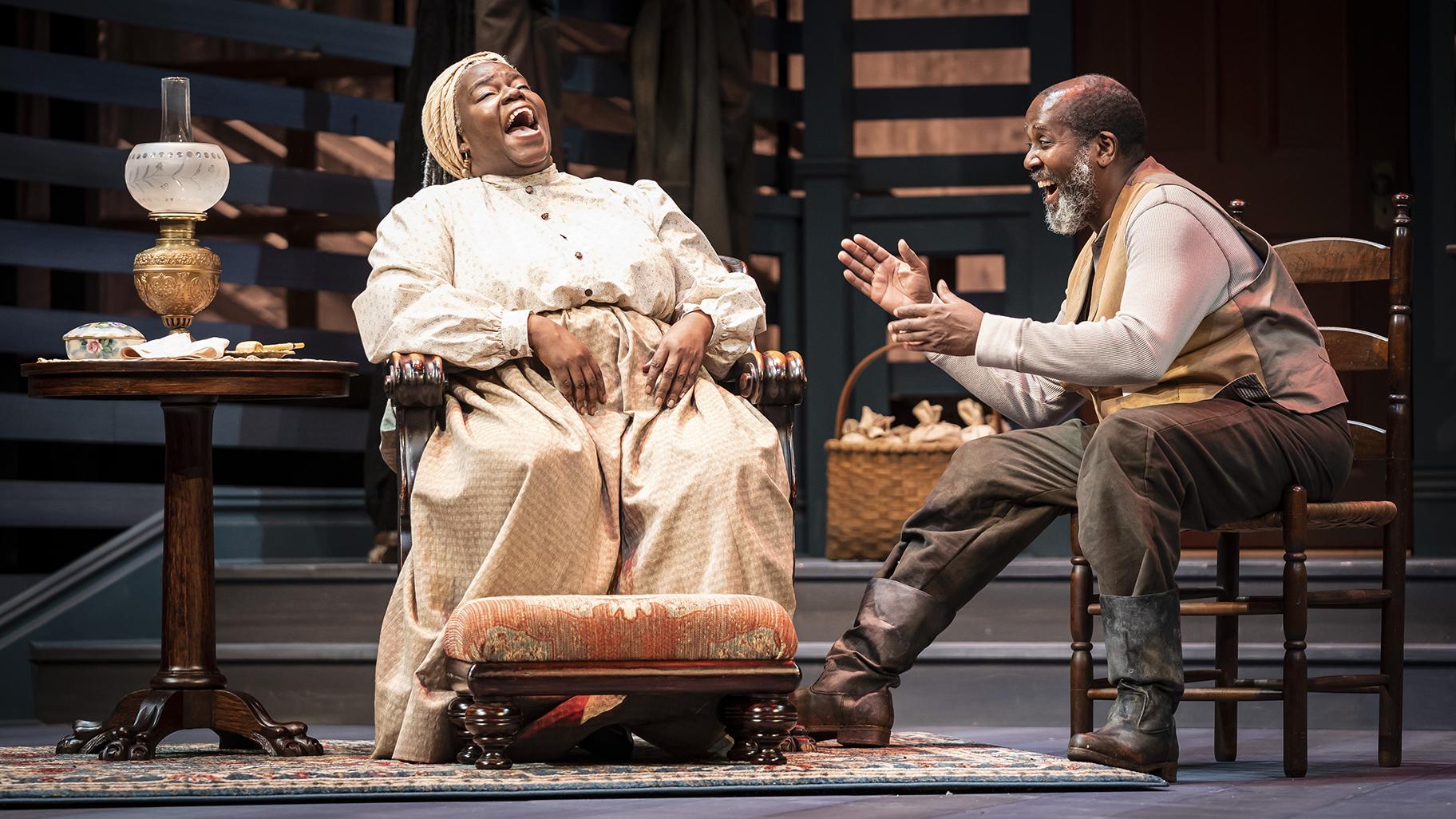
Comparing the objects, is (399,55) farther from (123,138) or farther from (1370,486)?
(1370,486)

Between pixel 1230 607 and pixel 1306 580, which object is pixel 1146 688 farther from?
pixel 1306 580

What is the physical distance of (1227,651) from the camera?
3.73m

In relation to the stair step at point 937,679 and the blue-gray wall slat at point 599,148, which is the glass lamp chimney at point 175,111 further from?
the blue-gray wall slat at point 599,148

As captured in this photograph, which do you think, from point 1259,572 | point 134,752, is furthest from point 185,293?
point 1259,572

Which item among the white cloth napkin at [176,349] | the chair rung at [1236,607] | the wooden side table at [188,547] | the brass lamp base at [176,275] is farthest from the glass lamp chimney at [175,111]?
the chair rung at [1236,607]

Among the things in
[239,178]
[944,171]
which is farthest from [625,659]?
[944,171]

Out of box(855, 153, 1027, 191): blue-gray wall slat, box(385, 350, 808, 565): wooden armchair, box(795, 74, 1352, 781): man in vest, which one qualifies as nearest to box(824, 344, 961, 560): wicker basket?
box(855, 153, 1027, 191): blue-gray wall slat

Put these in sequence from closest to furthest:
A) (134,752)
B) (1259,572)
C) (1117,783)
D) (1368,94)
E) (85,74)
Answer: (1117,783)
(134,752)
(1259,572)
(85,74)
(1368,94)

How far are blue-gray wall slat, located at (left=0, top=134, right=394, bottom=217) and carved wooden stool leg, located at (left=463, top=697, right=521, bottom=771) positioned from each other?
280cm

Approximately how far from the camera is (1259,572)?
454cm

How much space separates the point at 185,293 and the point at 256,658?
3.90ft

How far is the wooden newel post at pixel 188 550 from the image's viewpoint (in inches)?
142

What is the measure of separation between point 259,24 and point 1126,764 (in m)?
3.65

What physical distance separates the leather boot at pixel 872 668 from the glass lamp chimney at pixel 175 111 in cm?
171
